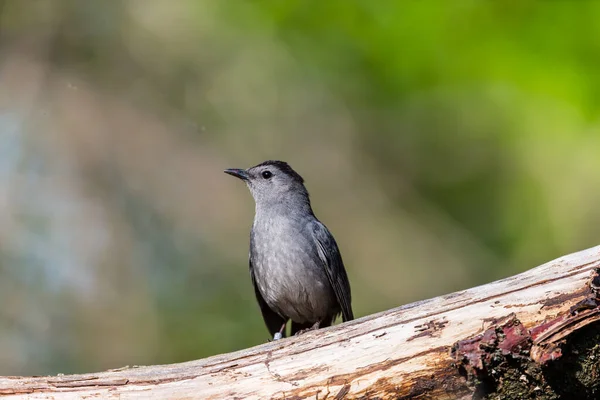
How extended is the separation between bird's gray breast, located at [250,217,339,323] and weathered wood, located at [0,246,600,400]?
1.85m

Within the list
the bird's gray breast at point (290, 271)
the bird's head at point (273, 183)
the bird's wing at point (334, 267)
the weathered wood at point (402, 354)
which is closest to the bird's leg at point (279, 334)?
the bird's gray breast at point (290, 271)

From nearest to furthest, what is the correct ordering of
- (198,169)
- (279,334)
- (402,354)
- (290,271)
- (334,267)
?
1. (402,354)
2. (290,271)
3. (334,267)
4. (279,334)
5. (198,169)

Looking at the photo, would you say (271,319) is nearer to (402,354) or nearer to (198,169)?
(198,169)

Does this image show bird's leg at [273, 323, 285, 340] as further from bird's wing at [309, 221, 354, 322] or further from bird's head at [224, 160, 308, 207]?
bird's head at [224, 160, 308, 207]

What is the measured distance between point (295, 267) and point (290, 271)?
0.05m

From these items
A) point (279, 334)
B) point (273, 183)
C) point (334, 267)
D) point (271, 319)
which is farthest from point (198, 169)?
point (334, 267)

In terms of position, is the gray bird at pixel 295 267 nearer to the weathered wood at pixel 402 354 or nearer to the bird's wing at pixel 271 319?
the bird's wing at pixel 271 319

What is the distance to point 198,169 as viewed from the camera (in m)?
9.79

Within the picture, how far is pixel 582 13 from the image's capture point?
659 centimetres

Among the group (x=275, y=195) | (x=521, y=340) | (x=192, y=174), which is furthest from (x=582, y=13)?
(x=192, y=174)

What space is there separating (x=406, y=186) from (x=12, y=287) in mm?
4810

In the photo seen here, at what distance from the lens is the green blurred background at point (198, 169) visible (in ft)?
29.2

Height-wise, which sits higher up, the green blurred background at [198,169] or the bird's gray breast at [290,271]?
the green blurred background at [198,169]

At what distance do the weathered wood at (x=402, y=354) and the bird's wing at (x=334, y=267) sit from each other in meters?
1.94
